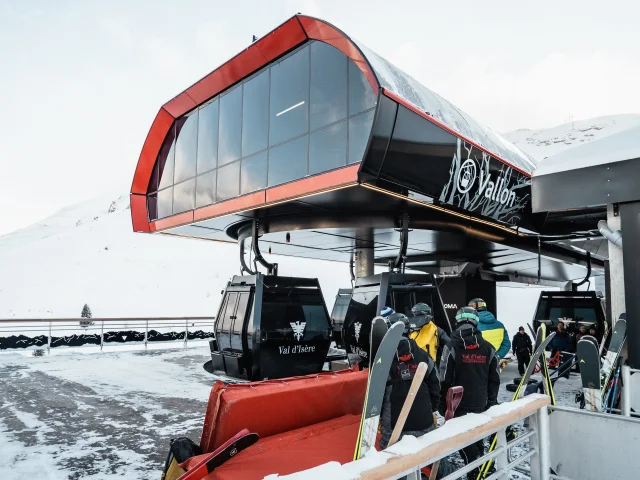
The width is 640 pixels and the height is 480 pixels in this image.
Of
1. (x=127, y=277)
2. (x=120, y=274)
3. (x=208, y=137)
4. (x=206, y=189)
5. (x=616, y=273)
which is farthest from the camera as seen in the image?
(x=120, y=274)

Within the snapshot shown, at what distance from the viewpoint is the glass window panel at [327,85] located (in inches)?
364

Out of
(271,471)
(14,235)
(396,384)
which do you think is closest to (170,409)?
(271,471)

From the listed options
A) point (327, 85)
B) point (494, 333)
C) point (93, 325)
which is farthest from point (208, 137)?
point (93, 325)

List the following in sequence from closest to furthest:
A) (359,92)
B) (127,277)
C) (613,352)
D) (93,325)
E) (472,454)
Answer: (472,454) → (613,352) → (359,92) → (93,325) → (127,277)

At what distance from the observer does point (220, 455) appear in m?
3.78

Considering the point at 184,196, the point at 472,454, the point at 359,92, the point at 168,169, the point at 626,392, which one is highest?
the point at 359,92

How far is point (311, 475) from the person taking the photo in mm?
1683

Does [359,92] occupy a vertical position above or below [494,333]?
above

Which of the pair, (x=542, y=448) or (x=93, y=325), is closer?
(x=542, y=448)

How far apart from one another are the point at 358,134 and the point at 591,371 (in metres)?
6.00

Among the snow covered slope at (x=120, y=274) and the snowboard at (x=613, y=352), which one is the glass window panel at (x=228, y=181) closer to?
the snowboard at (x=613, y=352)

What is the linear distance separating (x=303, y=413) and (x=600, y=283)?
95.9ft

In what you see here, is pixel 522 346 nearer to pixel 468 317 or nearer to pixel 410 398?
pixel 468 317

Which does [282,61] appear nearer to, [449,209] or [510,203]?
[449,209]
